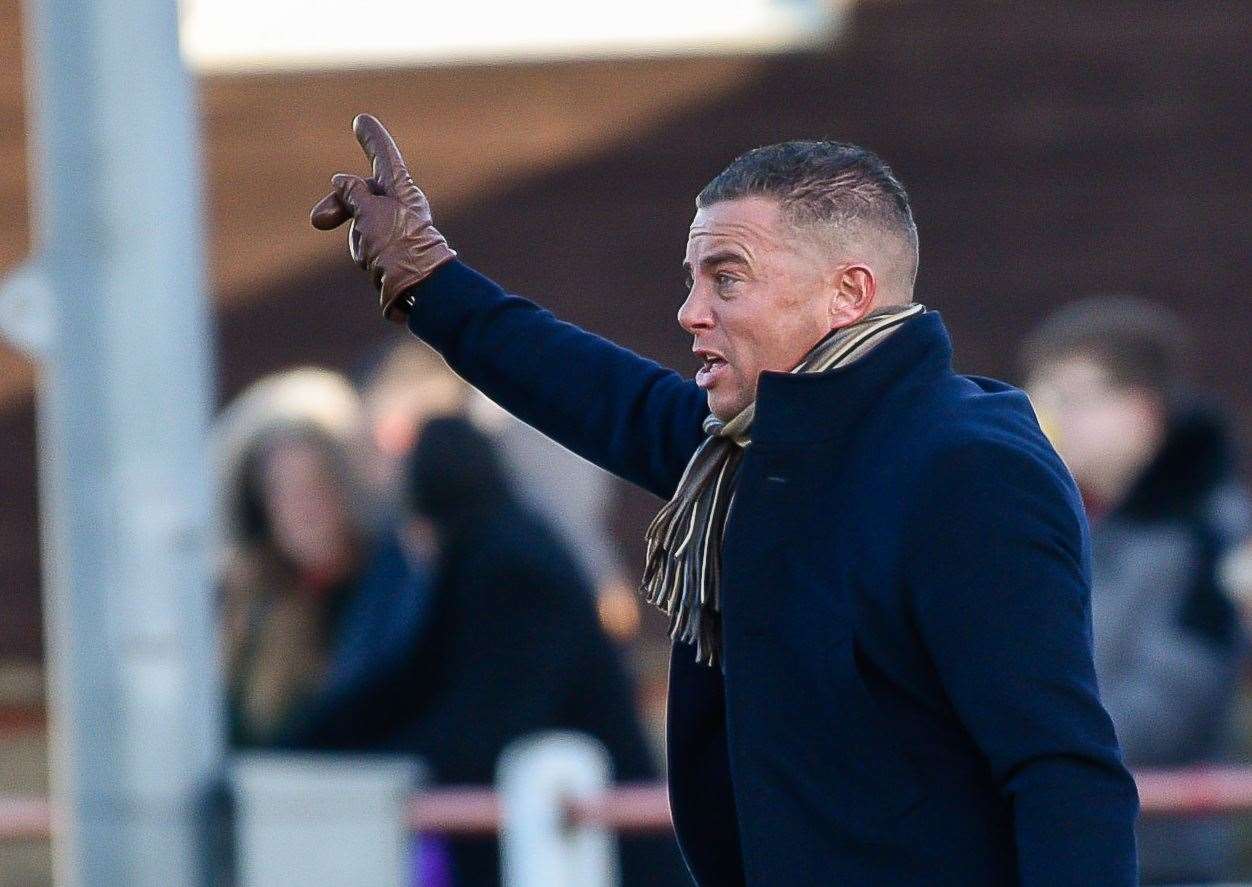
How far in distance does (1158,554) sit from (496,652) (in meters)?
1.28

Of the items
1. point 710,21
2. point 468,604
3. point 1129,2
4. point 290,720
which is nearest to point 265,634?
point 290,720

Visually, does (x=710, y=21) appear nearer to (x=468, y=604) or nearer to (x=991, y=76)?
(x=991, y=76)

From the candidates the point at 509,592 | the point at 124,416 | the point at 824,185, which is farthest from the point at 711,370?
the point at 509,592

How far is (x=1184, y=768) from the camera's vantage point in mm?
4152

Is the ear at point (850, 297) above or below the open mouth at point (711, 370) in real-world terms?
above

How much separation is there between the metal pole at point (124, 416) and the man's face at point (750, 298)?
2029 mm

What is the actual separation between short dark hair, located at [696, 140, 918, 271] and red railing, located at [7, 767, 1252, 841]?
7.04 ft

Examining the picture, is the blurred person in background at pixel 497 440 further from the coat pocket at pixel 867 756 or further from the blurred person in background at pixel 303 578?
the coat pocket at pixel 867 756

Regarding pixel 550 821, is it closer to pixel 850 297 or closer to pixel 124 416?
pixel 124 416

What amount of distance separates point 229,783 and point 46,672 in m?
3.84

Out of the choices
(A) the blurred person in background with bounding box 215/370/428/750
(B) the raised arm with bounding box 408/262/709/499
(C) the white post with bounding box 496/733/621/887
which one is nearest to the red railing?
(C) the white post with bounding box 496/733/621/887

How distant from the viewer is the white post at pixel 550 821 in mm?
4047

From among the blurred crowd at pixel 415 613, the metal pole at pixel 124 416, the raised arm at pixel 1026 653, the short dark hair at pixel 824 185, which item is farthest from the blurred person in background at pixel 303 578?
the raised arm at pixel 1026 653

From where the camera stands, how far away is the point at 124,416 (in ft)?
12.7
